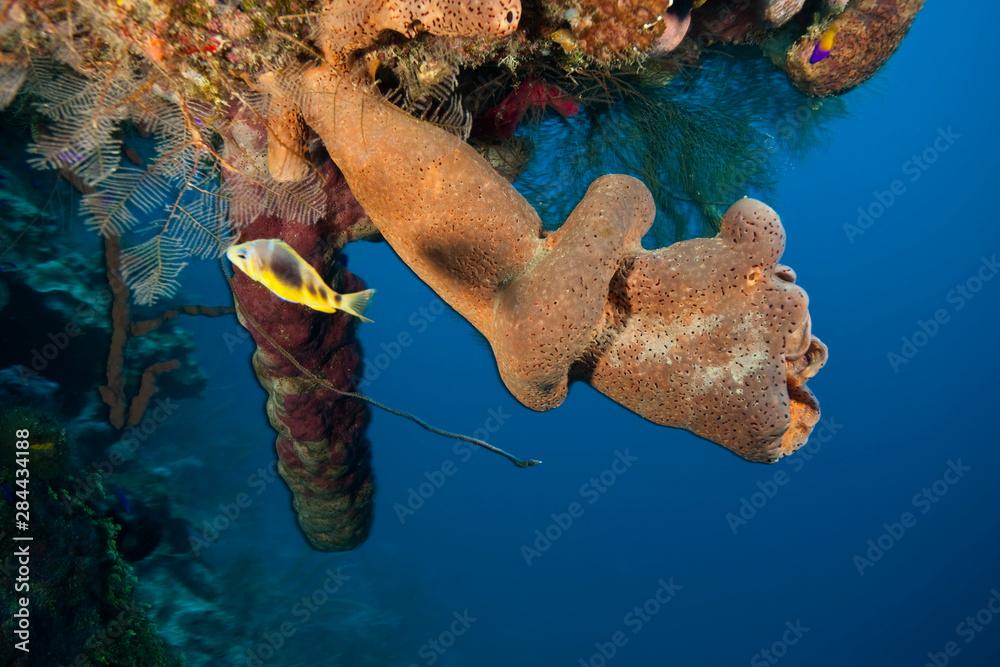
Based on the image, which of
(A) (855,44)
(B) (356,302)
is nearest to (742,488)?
(A) (855,44)

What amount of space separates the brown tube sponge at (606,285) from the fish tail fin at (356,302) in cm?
61

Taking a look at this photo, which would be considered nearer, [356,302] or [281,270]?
[281,270]

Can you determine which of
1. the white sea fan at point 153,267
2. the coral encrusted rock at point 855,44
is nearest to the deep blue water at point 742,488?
the white sea fan at point 153,267

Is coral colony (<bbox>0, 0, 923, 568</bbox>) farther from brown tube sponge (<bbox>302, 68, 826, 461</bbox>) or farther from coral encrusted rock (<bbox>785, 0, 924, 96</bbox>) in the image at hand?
coral encrusted rock (<bbox>785, 0, 924, 96</bbox>)

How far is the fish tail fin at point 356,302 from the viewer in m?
2.33

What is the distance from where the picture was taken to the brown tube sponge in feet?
8.16

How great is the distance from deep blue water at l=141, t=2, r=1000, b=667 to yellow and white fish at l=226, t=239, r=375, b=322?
41.0 feet

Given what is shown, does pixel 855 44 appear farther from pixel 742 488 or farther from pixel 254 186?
pixel 742 488

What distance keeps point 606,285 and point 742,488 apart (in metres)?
48.8

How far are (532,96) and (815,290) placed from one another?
64237 millimetres

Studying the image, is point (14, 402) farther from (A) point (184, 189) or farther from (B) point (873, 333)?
(B) point (873, 333)

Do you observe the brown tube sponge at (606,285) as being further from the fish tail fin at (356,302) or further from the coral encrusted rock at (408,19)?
the fish tail fin at (356,302)

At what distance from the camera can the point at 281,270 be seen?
221 centimetres

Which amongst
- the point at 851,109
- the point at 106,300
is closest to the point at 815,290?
the point at 851,109
